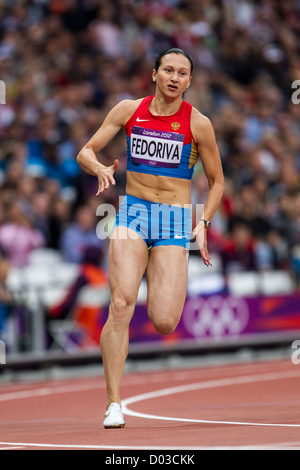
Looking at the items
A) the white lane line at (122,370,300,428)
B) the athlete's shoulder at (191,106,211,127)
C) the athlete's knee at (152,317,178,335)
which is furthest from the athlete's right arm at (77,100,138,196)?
the white lane line at (122,370,300,428)

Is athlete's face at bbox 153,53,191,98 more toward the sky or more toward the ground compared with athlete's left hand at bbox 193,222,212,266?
more toward the sky

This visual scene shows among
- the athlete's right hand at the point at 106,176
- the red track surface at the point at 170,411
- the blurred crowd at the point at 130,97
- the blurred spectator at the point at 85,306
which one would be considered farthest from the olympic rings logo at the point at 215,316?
the athlete's right hand at the point at 106,176

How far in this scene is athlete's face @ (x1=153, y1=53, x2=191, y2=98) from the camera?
8609mm

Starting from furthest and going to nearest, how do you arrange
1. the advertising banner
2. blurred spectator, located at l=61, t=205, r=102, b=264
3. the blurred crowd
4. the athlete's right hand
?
the advertising banner
the blurred crowd
blurred spectator, located at l=61, t=205, r=102, b=264
the athlete's right hand

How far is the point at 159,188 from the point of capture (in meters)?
8.78

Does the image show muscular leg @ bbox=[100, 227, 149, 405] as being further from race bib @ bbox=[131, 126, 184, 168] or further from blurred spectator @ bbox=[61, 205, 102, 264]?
blurred spectator @ bbox=[61, 205, 102, 264]

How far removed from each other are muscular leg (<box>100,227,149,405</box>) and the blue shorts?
0.22m

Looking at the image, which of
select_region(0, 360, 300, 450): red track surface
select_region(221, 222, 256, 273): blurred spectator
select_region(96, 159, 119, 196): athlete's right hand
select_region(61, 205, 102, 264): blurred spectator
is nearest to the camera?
select_region(0, 360, 300, 450): red track surface

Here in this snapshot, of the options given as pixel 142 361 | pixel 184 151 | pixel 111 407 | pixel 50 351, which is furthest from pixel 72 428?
pixel 142 361

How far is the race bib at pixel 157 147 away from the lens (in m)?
8.71

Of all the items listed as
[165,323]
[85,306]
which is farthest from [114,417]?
[85,306]

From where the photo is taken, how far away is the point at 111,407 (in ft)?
27.2

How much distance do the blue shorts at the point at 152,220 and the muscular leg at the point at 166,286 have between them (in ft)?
0.30
